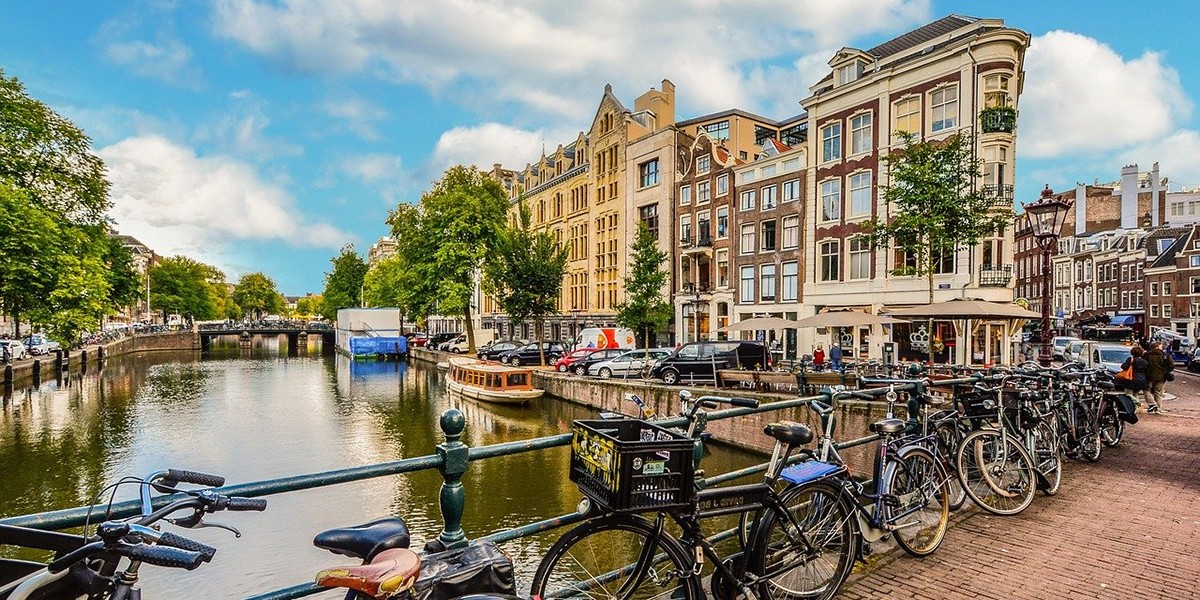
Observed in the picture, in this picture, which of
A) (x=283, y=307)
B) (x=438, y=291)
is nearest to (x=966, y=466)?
(x=438, y=291)

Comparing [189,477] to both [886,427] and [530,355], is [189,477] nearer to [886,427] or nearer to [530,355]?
[886,427]

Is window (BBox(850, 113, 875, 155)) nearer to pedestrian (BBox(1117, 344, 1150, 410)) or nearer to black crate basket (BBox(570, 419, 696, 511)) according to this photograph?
pedestrian (BBox(1117, 344, 1150, 410))

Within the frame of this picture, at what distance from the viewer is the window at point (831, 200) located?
32.8 metres

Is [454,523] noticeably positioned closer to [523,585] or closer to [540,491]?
[523,585]

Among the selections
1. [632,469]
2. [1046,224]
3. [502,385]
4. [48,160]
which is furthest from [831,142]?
[48,160]

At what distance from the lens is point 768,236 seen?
3725 cm

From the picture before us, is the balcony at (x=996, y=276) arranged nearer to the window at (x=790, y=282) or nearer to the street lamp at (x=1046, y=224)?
the window at (x=790, y=282)

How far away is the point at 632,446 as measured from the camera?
9.53 ft

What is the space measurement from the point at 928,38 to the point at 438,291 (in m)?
33.8

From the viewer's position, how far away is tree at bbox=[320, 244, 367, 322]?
299 ft

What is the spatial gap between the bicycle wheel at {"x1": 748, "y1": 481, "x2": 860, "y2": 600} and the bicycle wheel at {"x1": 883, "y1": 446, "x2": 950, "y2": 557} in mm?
725

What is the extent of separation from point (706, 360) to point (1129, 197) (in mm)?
60580

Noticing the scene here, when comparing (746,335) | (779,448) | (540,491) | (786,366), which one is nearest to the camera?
(779,448)

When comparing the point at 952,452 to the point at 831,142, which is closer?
the point at 952,452
